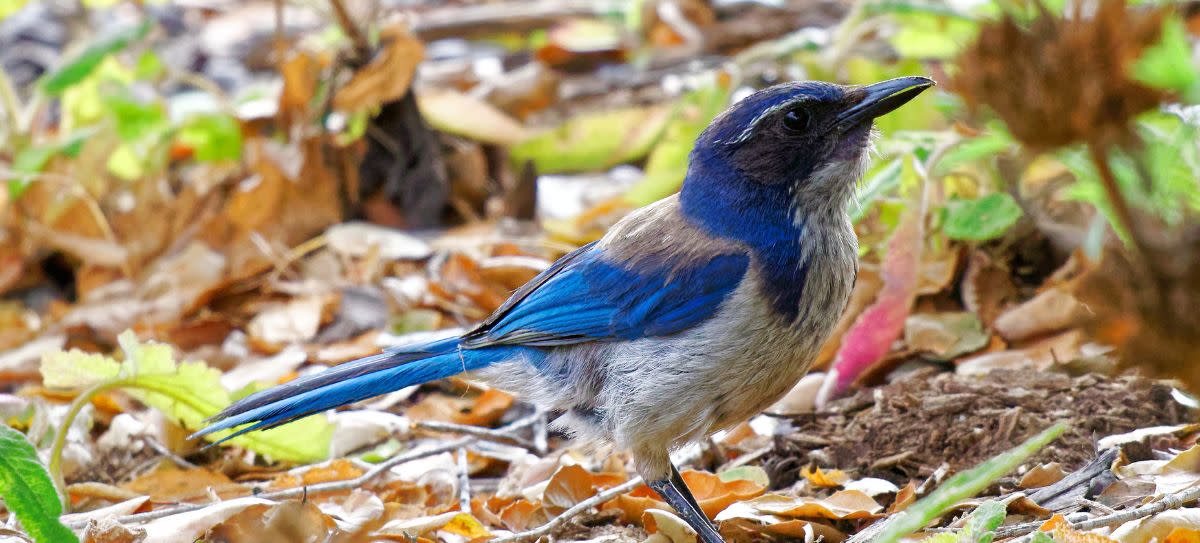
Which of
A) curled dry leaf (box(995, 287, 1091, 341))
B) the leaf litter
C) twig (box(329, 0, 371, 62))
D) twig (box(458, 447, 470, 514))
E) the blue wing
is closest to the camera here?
the leaf litter

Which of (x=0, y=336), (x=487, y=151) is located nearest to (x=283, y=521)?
(x=0, y=336)

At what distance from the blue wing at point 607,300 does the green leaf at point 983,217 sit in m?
0.91

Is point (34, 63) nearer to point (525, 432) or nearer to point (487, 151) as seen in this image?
point (487, 151)

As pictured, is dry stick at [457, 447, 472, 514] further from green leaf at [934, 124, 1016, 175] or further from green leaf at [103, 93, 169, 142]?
green leaf at [103, 93, 169, 142]

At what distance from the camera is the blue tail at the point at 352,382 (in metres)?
3.71

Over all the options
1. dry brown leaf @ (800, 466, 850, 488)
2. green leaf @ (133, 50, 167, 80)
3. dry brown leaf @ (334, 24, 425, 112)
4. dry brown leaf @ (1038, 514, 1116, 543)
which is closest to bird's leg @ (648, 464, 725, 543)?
dry brown leaf @ (800, 466, 850, 488)

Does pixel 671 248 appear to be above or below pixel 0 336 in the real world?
above

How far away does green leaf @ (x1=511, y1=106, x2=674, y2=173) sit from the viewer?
6.39 metres

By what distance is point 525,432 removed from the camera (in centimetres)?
462

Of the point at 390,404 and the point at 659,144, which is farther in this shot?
the point at 659,144

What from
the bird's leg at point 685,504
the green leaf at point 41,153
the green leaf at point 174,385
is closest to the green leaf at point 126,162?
the green leaf at point 41,153

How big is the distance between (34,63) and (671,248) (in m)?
5.45

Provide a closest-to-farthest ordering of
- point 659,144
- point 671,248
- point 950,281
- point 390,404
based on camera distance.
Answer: point 671,248 → point 950,281 → point 390,404 → point 659,144

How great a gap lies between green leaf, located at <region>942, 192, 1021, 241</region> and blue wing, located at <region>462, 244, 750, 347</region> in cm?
91
